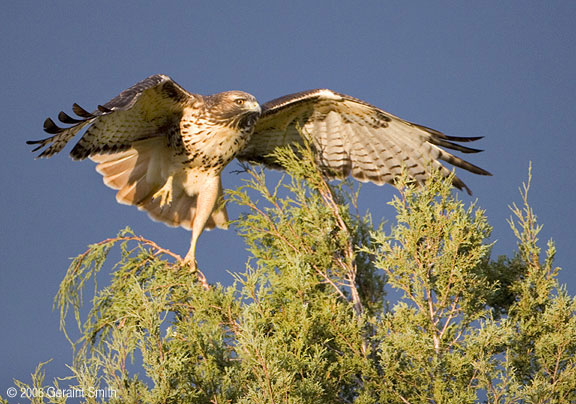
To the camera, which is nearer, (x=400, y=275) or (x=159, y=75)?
(x=400, y=275)

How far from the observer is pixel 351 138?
6668 mm

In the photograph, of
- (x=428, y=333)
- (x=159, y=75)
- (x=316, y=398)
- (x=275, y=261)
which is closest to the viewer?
(x=316, y=398)

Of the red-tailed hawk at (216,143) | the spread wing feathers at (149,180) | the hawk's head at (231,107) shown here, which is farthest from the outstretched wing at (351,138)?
the spread wing feathers at (149,180)

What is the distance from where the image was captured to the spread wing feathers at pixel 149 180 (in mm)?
6230


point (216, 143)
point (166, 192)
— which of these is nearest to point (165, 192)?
→ point (166, 192)

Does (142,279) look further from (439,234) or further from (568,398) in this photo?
(568,398)

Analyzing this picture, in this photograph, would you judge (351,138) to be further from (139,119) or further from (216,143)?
(139,119)

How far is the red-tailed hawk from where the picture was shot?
5.80 m

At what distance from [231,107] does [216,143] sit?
12.9 inches

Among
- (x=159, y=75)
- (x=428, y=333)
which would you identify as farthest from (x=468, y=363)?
(x=159, y=75)

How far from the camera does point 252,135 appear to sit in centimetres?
671

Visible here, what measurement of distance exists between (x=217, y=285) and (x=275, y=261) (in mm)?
670

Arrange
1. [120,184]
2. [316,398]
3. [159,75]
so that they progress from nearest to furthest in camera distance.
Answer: [316,398]
[159,75]
[120,184]

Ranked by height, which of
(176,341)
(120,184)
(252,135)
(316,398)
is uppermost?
(252,135)
